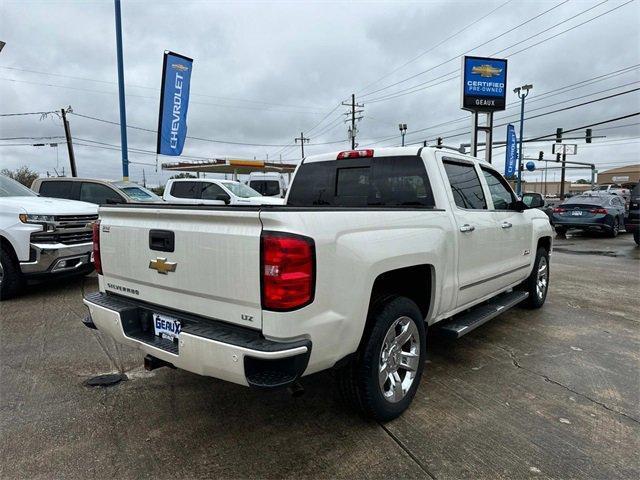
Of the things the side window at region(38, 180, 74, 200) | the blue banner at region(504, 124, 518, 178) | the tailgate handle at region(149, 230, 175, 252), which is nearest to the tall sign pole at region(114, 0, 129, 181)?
the side window at region(38, 180, 74, 200)

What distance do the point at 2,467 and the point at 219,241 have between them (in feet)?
5.86

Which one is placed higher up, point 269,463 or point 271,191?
point 271,191

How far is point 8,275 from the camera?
232 inches

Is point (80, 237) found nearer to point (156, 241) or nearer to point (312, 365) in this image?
point (156, 241)

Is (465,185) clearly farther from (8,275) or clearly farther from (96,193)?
(96,193)

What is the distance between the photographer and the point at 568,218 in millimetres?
15500

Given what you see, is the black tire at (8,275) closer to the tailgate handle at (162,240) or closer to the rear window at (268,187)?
the tailgate handle at (162,240)

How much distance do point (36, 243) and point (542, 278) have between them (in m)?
6.87

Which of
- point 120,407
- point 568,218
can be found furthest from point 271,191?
point 120,407

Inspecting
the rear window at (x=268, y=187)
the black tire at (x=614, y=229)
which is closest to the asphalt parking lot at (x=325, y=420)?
the black tire at (x=614, y=229)

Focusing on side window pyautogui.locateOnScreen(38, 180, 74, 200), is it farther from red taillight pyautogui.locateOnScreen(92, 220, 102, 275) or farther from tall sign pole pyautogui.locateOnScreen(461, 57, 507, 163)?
tall sign pole pyautogui.locateOnScreen(461, 57, 507, 163)

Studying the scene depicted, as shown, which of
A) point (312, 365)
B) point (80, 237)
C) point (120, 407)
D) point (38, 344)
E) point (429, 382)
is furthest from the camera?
point (80, 237)

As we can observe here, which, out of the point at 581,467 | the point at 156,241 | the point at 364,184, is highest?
the point at 364,184

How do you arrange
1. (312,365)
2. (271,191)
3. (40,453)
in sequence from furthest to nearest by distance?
(271,191) < (40,453) < (312,365)
